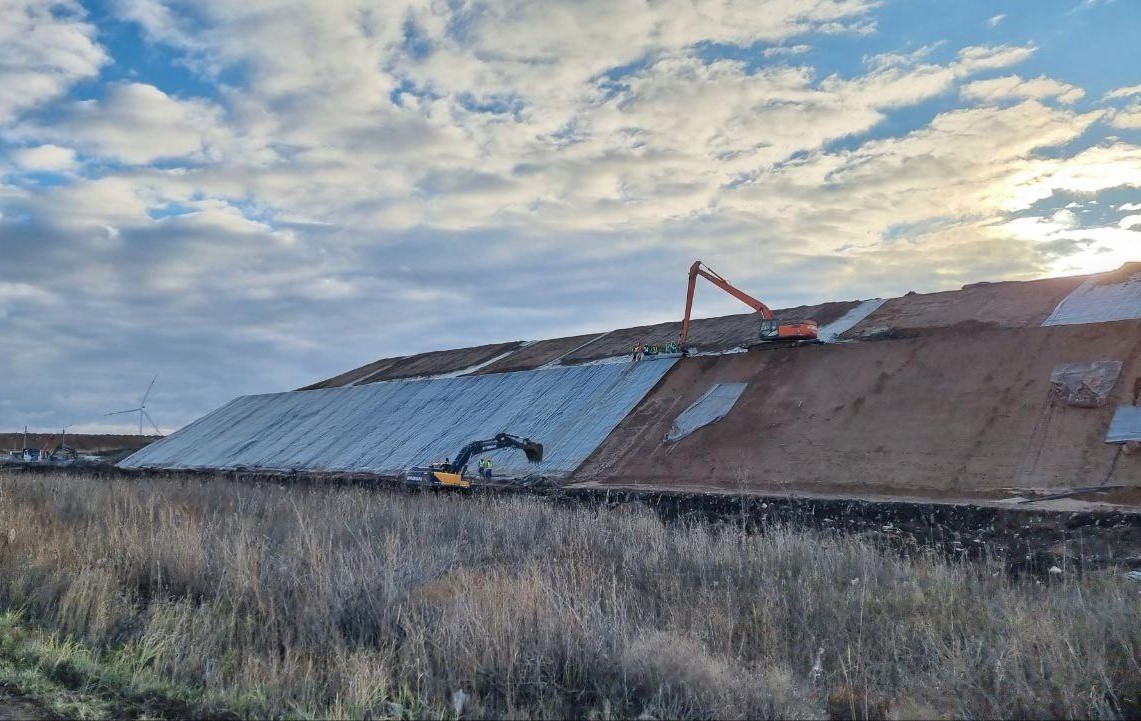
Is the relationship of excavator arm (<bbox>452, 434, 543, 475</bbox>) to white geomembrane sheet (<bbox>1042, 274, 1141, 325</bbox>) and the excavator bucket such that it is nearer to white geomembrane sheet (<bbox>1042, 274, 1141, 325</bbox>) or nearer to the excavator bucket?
the excavator bucket

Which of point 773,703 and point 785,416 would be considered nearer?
point 773,703

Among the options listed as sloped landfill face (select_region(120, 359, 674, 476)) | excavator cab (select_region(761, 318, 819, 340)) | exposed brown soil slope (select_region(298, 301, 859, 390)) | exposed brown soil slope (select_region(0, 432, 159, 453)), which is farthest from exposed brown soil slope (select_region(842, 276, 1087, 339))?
exposed brown soil slope (select_region(0, 432, 159, 453))

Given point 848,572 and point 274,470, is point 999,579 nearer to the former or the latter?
point 848,572

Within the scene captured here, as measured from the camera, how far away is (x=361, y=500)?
61.9 ft

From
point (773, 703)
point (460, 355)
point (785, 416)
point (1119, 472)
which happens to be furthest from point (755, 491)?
point (460, 355)

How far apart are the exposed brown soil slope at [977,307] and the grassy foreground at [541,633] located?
20573 millimetres

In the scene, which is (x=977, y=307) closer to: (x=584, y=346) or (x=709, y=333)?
(x=709, y=333)

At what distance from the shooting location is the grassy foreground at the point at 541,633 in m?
6.77

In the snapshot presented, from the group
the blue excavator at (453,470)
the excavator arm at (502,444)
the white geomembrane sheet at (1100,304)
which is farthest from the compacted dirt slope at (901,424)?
the blue excavator at (453,470)

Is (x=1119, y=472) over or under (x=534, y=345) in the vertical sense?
under

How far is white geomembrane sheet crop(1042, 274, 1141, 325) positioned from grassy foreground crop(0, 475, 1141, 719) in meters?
18.7

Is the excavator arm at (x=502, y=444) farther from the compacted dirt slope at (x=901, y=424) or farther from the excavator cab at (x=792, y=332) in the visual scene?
the excavator cab at (x=792, y=332)

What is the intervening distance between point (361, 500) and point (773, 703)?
13.6 meters

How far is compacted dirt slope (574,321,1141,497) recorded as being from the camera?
71.7 feet
